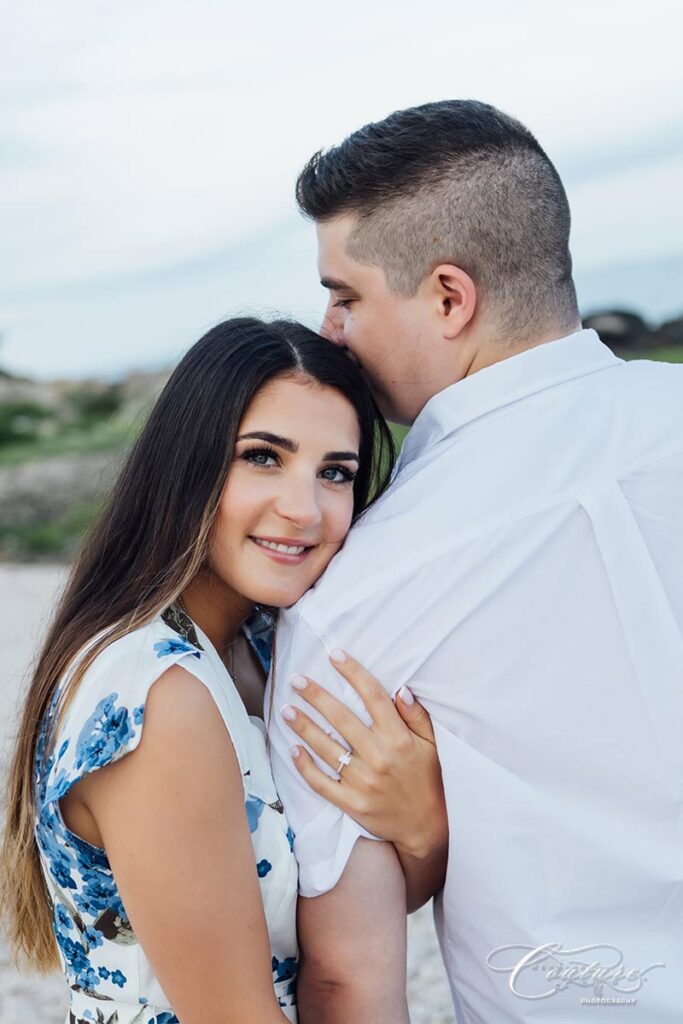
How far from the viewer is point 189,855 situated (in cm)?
185

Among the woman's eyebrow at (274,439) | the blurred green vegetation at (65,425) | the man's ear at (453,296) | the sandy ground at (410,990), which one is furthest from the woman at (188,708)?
the blurred green vegetation at (65,425)

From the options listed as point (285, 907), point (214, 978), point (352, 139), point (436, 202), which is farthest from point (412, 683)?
point (352, 139)

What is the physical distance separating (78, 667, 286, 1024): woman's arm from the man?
0.19 m

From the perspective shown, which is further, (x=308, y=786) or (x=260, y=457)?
(x=260, y=457)

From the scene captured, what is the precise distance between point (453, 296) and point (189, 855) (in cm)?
119

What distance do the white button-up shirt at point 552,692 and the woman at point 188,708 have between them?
0.52 ft

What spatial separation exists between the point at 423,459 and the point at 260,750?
0.61 meters

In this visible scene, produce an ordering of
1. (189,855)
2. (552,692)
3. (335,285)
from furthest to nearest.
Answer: (335,285) → (552,692) → (189,855)

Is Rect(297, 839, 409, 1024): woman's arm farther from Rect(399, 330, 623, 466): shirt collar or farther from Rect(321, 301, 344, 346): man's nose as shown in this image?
Rect(321, 301, 344, 346): man's nose

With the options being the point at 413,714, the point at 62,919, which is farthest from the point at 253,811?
the point at 62,919

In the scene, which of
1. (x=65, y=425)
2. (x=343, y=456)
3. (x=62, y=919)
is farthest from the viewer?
(x=65, y=425)

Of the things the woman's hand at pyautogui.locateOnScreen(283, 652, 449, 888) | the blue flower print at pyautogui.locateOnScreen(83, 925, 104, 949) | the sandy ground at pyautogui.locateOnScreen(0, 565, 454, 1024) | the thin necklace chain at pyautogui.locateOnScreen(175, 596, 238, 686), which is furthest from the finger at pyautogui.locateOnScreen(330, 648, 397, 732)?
the sandy ground at pyautogui.locateOnScreen(0, 565, 454, 1024)

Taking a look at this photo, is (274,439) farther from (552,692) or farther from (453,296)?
(552,692)

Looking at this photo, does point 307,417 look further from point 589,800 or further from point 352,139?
point 589,800
